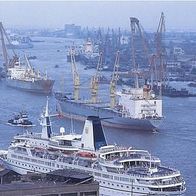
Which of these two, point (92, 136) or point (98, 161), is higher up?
point (92, 136)

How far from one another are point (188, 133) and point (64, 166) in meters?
5.28

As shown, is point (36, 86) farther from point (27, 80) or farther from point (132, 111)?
point (132, 111)

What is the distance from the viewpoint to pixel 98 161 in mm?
9734

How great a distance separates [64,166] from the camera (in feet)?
33.2

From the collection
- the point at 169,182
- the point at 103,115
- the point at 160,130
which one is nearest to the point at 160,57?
the point at 103,115

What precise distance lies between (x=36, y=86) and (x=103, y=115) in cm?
617

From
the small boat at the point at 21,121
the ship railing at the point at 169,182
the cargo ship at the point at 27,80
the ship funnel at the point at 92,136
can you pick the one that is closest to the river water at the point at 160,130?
the small boat at the point at 21,121

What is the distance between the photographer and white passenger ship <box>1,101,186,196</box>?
9.23 metres

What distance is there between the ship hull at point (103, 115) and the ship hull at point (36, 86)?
403 cm

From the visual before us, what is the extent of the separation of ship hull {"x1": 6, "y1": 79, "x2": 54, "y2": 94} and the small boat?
21.1ft

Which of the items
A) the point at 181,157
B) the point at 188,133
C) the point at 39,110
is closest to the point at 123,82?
the point at 39,110

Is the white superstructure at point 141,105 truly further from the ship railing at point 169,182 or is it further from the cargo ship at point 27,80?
the ship railing at point 169,182

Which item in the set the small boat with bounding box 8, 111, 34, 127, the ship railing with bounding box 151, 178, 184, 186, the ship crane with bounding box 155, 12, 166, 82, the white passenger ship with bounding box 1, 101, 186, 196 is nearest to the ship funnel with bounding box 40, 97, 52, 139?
the white passenger ship with bounding box 1, 101, 186, 196

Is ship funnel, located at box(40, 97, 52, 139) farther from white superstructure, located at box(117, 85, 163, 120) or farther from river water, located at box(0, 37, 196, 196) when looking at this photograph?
white superstructure, located at box(117, 85, 163, 120)
